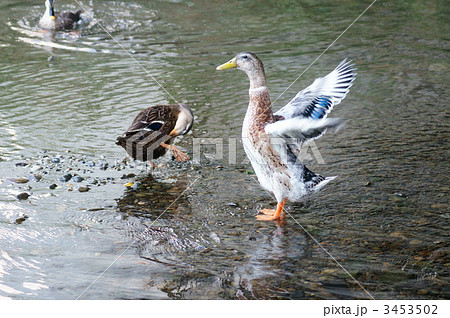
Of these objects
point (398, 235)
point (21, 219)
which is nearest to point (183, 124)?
point (21, 219)

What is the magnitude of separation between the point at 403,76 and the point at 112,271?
576 cm

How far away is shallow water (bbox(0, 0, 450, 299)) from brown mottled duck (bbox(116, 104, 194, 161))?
0.19 m

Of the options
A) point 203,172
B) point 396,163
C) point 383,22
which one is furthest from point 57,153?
point 383,22

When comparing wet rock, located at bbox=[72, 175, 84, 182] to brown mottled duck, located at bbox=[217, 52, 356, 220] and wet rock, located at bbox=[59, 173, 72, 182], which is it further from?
brown mottled duck, located at bbox=[217, 52, 356, 220]

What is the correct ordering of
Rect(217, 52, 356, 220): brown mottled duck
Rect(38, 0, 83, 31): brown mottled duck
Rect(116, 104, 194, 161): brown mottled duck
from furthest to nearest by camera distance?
1. Rect(38, 0, 83, 31): brown mottled duck
2. Rect(116, 104, 194, 161): brown mottled duck
3. Rect(217, 52, 356, 220): brown mottled duck

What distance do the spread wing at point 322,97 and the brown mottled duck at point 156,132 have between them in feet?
4.20

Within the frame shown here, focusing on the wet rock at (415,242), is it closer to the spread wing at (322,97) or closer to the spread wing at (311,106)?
the spread wing at (311,106)

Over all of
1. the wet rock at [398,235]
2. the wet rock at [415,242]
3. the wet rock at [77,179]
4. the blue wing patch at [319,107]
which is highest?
the blue wing patch at [319,107]

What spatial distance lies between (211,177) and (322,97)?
4.36ft

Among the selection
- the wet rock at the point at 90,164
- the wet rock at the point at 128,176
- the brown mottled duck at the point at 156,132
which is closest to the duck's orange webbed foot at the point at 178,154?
the brown mottled duck at the point at 156,132

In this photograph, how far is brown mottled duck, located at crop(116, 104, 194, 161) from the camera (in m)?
5.43

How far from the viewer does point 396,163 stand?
543 centimetres

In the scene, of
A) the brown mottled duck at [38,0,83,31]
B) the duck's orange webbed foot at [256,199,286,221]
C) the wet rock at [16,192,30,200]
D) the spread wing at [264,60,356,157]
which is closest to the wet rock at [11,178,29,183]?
the wet rock at [16,192,30,200]

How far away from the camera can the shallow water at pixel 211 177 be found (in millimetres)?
3707
